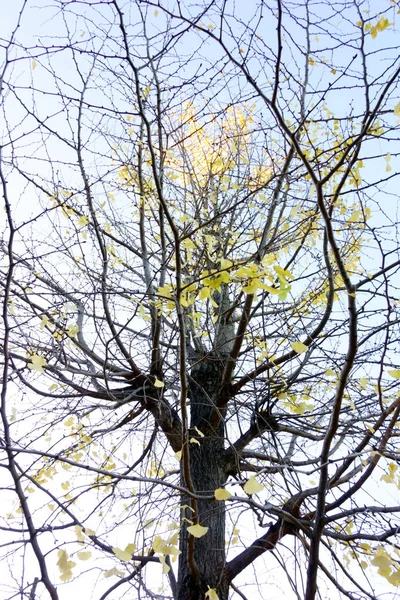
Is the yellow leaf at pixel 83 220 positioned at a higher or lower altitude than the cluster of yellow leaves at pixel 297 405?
higher

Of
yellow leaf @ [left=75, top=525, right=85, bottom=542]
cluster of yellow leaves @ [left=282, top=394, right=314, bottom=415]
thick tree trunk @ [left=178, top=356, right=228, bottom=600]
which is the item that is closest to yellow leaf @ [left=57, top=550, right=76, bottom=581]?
yellow leaf @ [left=75, top=525, right=85, bottom=542]

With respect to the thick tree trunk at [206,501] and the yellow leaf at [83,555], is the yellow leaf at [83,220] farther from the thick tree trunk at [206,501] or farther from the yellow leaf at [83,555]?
the yellow leaf at [83,555]

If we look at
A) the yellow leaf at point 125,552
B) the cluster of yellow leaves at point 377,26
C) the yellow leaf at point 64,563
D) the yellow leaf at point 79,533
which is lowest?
the yellow leaf at point 125,552

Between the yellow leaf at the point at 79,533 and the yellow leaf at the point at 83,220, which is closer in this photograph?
the yellow leaf at the point at 79,533

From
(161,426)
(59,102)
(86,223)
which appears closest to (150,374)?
(161,426)

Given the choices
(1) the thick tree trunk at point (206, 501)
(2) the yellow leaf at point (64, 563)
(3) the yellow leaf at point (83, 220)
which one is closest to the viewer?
(2) the yellow leaf at point (64, 563)

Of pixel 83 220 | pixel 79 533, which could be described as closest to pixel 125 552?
pixel 79 533

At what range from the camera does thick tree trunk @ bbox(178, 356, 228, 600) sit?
9.04 ft

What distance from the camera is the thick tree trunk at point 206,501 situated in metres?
2.75

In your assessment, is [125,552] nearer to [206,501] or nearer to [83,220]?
[206,501]

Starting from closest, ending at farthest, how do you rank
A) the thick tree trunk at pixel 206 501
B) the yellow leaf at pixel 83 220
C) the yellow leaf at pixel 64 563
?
1. the yellow leaf at pixel 64 563
2. the thick tree trunk at pixel 206 501
3. the yellow leaf at pixel 83 220

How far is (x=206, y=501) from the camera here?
3.08m

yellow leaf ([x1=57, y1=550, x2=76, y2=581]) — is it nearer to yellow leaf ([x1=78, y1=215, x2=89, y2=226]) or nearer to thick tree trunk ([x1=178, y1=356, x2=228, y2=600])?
thick tree trunk ([x1=178, y1=356, x2=228, y2=600])

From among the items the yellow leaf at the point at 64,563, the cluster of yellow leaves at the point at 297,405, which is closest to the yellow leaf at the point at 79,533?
the yellow leaf at the point at 64,563
